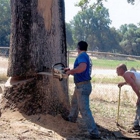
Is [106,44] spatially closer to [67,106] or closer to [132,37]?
[132,37]

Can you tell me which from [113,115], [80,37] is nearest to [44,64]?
[113,115]

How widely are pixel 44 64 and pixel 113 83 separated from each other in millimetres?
9025

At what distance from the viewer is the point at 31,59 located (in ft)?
20.5

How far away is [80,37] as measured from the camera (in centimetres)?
7544

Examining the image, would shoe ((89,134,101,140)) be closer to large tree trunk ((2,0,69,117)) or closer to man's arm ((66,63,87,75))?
large tree trunk ((2,0,69,117))

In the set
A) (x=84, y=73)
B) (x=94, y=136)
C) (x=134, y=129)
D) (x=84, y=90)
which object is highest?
(x=84, y=73)

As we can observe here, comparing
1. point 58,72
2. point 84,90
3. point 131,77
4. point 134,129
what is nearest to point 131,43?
point 134,129

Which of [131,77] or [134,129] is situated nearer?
[131,77]

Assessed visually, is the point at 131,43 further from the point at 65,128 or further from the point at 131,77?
the point at 65,128

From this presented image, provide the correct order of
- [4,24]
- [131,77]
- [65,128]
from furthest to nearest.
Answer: [4,24], [131,77], [65,128]

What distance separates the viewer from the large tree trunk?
245 inches

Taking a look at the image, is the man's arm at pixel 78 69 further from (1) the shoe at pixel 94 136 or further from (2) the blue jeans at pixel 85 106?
(1) the shoe at pixel 94 136

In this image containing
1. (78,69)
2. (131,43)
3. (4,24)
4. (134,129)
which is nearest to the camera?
(78,69)

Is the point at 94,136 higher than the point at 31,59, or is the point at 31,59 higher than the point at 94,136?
the point at 31,59
